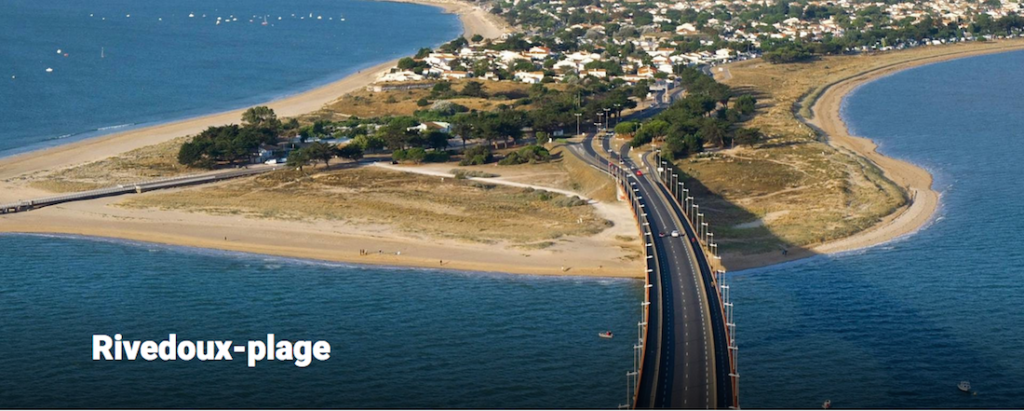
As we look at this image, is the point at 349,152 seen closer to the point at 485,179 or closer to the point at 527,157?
the point at 485,179

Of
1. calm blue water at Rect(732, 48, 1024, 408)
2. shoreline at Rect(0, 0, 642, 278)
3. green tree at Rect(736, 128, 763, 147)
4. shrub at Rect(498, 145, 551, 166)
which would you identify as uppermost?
green tree at Rect(736, 128, 763, 147)

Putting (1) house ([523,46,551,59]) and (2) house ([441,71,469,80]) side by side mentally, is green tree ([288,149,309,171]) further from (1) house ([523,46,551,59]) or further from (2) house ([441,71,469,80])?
(1) house ([523,46,551,59])

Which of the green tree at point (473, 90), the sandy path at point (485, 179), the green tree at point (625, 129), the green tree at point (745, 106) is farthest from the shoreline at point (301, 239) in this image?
the green tree at point (473, 90)

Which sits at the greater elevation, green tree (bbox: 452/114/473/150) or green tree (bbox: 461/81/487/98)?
green tree (bbox: 461/81/487/98)

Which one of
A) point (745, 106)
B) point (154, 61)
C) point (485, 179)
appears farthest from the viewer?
point (154, 61)

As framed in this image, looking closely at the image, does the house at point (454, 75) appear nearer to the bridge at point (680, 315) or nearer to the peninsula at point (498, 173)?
the peninsula at point (498, 173)

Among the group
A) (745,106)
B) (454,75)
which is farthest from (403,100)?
(745,106)

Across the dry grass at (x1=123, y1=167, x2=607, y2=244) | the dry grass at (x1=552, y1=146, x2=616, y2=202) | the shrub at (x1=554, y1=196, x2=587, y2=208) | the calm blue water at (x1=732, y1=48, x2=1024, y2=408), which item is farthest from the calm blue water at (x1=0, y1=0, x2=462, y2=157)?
the calm blue water at (x1=732, y1=48, x2=1024, y2=408)
